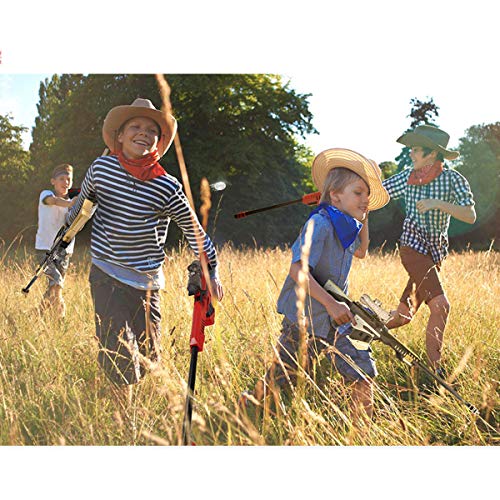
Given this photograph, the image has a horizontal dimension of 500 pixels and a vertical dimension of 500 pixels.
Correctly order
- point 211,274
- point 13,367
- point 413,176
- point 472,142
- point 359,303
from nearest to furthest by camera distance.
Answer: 1. point 359,303
2. point 211,274
3. point 13,367
4. point 413,176
5. point 472,142

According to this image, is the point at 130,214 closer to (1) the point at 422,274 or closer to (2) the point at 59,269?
(1) the point at 422,274

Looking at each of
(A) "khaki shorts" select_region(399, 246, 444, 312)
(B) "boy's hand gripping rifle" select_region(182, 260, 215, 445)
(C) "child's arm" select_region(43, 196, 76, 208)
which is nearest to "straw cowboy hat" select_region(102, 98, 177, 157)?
(B) "boy's hand gripping rifle" select_region(182, 260, 215, 445)

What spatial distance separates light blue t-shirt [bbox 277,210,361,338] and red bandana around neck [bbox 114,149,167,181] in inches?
27.4

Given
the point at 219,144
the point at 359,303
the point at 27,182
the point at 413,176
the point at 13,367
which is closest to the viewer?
the point at 359,303

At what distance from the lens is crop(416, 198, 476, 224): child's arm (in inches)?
111

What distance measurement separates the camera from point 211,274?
2.47m

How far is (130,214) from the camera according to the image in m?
2.50

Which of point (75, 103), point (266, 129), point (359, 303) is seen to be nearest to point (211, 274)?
point (359, 303)

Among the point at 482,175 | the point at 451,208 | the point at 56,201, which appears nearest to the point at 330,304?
the point at 451,208

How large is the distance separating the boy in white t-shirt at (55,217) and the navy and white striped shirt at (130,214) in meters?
1.42

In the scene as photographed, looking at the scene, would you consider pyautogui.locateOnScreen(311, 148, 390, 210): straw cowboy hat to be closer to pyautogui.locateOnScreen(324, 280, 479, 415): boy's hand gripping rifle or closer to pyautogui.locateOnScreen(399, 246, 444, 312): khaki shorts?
pyautogui.locateOnScreen(399, 246, 444, 312): khaki shorts

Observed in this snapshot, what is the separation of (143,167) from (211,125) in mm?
2440
